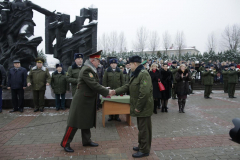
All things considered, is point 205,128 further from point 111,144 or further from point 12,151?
point 12,151

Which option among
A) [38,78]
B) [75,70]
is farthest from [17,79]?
[75,70]

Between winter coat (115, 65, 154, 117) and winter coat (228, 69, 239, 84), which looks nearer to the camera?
winter coat (115, 65, 154, 117)

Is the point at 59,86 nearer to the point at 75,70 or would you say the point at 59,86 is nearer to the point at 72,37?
the point at 75,70

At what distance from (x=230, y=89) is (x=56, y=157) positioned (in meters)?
11.9

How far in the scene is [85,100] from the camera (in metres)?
4.00

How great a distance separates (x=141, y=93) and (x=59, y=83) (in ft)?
16.4

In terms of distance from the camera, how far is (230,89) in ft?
38.8

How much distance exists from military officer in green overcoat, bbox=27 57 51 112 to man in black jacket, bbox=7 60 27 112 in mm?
275

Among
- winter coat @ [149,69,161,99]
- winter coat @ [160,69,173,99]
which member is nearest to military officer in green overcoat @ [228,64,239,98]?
winter coat @ [160,69,173,99]

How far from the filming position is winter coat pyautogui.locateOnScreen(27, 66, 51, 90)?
749 centimetres

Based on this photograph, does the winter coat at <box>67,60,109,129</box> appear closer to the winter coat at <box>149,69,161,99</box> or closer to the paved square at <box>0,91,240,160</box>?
the paved square at <box>0,91,240,160</box>

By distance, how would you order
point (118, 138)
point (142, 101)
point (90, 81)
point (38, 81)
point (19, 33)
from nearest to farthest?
1. point (142, 101)
2. point (90, 81)
3. point (118, 138)
4. point (38, 81)
5. point (19, 33)

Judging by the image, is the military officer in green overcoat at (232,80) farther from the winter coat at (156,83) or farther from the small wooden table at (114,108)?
the small wooden table at (114,108)

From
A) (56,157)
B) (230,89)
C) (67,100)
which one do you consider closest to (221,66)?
(230,89)
